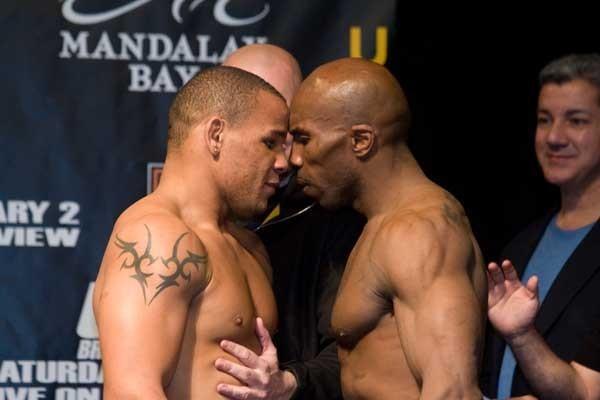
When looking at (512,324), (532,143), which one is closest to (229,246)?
(512,324)

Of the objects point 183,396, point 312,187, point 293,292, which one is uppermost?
point 312,187

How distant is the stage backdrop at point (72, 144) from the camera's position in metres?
4.52

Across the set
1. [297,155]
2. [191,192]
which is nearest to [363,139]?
[297,155]

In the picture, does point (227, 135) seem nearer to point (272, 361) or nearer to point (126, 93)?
point (272, 361)

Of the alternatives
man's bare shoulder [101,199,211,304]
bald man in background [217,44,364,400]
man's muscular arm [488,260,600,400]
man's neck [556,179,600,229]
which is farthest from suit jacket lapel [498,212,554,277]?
man's bare shoulder [101,199,211,304]

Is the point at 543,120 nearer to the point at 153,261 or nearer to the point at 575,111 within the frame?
the point at 575,111

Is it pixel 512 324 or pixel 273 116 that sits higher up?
pixel 273 116

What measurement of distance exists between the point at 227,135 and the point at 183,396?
627 millimetres

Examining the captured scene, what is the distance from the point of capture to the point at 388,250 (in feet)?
10.9

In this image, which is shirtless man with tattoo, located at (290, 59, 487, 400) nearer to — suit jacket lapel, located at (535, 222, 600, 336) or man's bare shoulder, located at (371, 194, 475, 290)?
man's bare shoulder, located at (371, 194, 475, 290)

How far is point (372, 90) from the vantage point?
3.54 meters

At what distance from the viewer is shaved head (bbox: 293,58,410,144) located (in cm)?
354

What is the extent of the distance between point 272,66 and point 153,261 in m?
1.05

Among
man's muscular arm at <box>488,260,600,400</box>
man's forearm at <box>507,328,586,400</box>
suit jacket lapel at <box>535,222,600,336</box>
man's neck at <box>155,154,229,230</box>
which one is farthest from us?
suit jacket lapel at <box>535,222,600,336</box>
